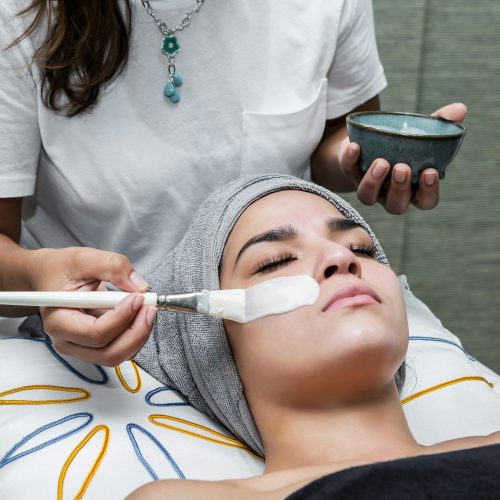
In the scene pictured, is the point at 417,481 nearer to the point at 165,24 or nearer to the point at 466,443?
the point at 466,443

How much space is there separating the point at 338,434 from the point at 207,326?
0.93ft

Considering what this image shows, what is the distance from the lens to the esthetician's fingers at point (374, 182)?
1.26m

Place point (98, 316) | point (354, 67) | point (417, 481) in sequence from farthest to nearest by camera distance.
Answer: point (354, 67)
point (98, 316)
point (417, 481)

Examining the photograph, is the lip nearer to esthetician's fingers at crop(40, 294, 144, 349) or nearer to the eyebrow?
the eyebrow

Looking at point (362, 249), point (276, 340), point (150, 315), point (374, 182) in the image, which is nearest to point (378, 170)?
point (374, 182)

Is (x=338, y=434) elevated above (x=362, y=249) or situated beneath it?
situated beneath

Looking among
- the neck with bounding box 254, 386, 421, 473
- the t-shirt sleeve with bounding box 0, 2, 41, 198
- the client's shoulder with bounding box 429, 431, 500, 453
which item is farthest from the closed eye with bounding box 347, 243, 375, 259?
the t-shirt sleeve with bounding box 0, 2, 41, 198

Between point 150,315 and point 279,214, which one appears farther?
point 279,214

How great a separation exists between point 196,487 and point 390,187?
1.94ft

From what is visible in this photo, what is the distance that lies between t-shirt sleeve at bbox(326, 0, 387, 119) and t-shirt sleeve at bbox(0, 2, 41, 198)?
600 millimetres

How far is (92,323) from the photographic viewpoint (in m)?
1.03

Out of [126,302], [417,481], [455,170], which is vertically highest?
[126,302]

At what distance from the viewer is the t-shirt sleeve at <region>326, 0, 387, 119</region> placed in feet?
5.07

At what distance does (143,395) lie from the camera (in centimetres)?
129
